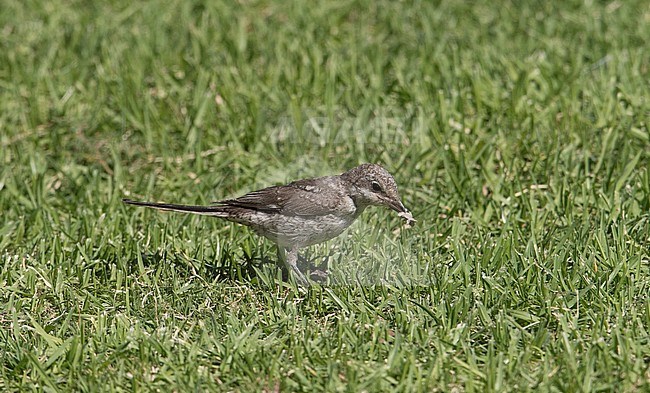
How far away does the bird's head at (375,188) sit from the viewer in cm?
562

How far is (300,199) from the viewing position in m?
5.76

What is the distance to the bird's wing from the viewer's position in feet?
18.7

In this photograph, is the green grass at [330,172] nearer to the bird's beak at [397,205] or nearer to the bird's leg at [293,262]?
the bird's leg at [293,262]

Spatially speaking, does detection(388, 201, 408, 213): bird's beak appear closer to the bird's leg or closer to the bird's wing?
the bird's wing

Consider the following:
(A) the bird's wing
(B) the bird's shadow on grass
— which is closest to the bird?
(A) the bird's wing

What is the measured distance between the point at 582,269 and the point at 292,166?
2498mm

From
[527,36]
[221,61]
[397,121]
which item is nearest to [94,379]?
[397,121]

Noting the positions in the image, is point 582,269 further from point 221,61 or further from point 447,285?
point 221,61

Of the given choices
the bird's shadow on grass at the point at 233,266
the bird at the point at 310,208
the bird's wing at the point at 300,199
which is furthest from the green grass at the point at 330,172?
the bird's wing at the point at 300,199

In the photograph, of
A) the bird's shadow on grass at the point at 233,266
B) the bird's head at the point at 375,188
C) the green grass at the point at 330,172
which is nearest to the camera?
the green grass at the point at 330,172

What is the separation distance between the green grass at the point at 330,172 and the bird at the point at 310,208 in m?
0.26

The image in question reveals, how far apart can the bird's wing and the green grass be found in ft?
1.28

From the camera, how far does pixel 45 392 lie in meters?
4.71

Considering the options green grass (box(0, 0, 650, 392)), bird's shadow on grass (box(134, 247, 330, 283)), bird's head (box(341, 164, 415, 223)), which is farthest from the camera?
bird's shadow on grass (box(134, 247, 330, 283))
